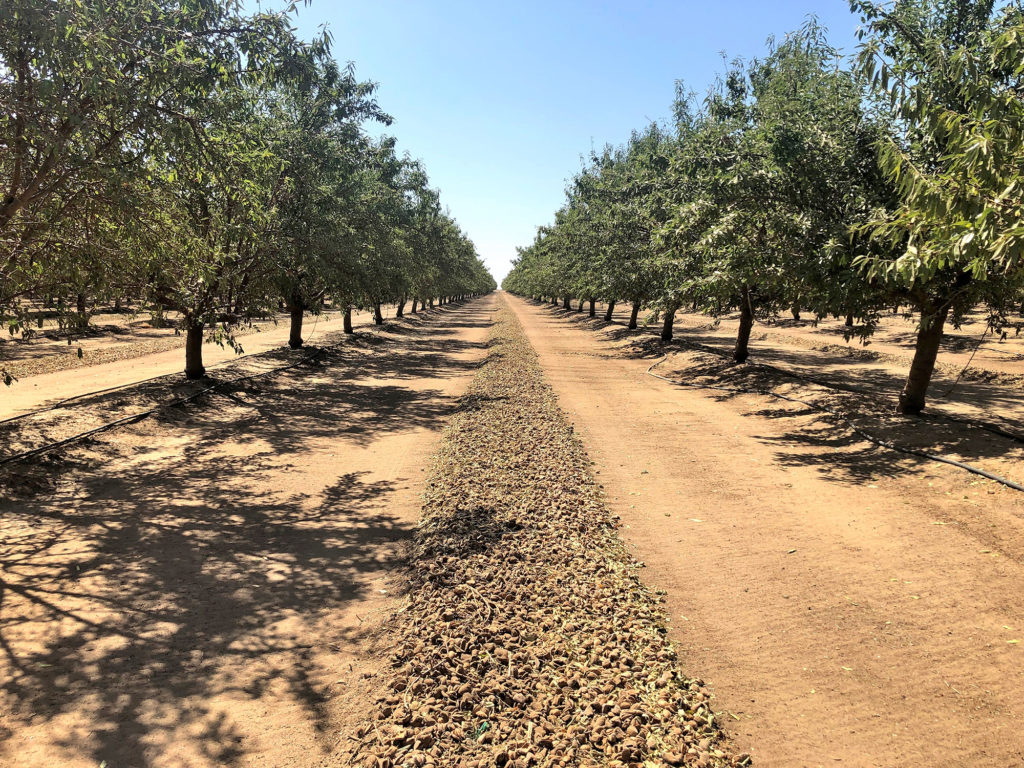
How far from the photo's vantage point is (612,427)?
41.9 ft

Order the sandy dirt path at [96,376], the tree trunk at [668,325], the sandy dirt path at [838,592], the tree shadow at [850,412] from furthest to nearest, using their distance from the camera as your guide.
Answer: the tree trunk at [668,325] < the sandy dirt path at [96,376] < the tree shadow at [850,412] < the sandy dirt path at [838,592]

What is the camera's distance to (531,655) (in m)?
4.49

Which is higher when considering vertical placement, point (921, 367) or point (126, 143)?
point (126, 143)

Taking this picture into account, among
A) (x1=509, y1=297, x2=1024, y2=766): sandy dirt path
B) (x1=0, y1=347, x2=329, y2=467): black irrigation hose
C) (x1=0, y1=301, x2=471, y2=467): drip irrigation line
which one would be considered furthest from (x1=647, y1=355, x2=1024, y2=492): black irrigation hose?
(x1=0, y1=347, x2=329, y2=467): black irrigation hose

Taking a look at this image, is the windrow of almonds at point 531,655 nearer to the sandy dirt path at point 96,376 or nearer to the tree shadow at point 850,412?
the tree shadow at point 850,412

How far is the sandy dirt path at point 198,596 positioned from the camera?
384cm

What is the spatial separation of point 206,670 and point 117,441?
776 centimetres

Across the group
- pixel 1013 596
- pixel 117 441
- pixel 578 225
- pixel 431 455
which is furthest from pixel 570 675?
pixel 578 225

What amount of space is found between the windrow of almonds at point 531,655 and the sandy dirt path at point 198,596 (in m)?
0.46

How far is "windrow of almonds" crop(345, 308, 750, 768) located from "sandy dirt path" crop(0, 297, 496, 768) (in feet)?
1.50

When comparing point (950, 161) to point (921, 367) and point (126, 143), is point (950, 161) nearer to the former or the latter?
point (921, 367)

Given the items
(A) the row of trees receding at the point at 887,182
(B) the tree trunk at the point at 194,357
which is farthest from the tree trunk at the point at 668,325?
(B) the tree trunk at the point at 194,357

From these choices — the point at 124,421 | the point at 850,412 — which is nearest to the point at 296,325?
the point at 124,421

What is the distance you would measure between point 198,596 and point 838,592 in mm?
6431
